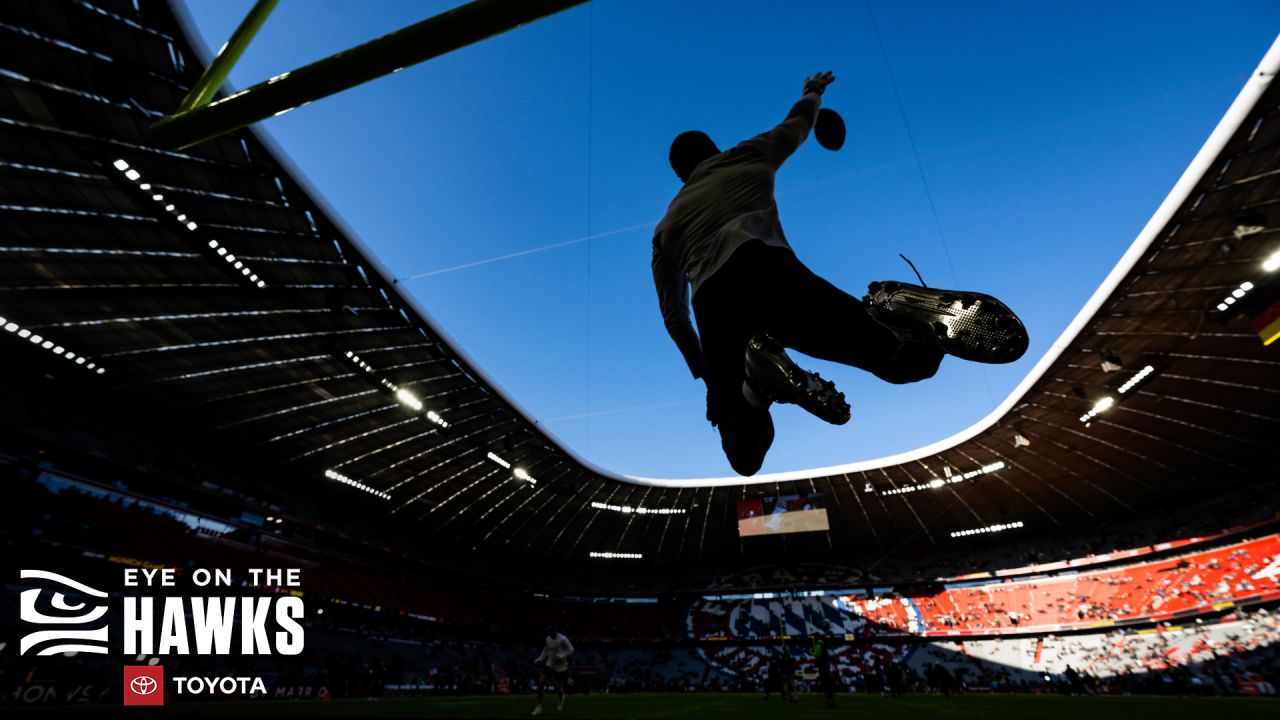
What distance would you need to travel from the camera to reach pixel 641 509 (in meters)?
38.1

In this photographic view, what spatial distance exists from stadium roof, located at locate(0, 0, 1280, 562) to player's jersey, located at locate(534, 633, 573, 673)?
1082 centimetres

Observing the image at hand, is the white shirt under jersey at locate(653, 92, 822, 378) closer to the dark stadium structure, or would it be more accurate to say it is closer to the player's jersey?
the player's jersey

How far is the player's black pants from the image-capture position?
7.67 ft

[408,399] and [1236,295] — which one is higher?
[408,399]

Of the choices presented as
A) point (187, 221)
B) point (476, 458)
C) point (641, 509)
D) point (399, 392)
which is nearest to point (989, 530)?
point (641, 509)

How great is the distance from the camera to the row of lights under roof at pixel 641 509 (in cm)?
3712

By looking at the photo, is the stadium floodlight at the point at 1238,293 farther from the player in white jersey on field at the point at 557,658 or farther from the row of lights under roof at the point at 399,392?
the row of lights under roof at the point at 399,392

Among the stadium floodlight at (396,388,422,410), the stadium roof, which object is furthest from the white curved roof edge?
the stadium floodlight at (396,388,422,410)

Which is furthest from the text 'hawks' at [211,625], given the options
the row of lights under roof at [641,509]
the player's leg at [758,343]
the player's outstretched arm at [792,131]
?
the row of lights under roof at [641,509]

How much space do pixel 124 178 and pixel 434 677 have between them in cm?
2664

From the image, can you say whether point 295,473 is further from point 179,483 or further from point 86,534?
point 86,534

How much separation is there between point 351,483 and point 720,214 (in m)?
32.5

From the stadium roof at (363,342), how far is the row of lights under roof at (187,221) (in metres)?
0.05

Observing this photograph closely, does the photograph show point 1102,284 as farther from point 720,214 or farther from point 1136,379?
point 720,214
